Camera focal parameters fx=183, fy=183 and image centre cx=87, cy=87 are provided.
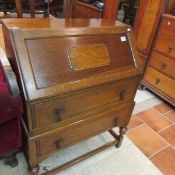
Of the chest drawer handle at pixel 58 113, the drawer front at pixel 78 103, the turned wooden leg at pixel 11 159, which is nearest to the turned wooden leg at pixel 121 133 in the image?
the drawer front at pixel 78 103

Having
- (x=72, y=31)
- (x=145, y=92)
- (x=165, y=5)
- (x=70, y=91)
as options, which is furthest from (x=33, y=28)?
(x=145, y=92)

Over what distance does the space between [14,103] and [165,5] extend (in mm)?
1831

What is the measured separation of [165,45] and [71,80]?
152 cm

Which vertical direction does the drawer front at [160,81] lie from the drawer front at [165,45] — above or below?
below

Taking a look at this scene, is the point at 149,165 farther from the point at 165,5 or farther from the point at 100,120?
the point at 165,5

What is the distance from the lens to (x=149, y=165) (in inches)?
58.4

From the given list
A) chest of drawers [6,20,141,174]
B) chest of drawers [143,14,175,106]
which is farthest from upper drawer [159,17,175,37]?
chest of drawers [6,20,141,174]

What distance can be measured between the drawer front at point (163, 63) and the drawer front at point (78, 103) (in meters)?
1.01

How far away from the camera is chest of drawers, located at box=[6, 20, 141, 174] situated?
853mm

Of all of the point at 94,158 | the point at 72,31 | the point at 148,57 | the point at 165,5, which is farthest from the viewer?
the point at 148,57

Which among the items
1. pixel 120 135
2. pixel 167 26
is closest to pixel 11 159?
pixel 120 135

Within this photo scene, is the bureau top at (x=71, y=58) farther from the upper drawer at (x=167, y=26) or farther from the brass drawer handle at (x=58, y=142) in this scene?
the upper drawer at (x=167, y=26)

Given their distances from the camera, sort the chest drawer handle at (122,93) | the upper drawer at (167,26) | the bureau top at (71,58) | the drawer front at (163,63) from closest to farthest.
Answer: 1. the bureau top at (71,58)
2. the chest drawer handle at (122,93)
3. the upper drawer at (167,26)
4. the drawer front at (163,63)

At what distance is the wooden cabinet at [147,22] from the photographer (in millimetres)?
1980
